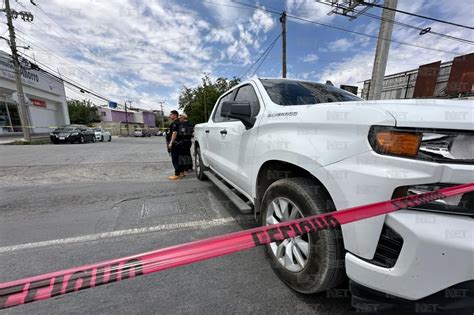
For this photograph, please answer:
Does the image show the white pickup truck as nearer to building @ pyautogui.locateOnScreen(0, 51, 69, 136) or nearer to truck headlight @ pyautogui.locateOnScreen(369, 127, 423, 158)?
truck headlight @ pyautogui.locateOnScreen(369, 127, 423, 158)

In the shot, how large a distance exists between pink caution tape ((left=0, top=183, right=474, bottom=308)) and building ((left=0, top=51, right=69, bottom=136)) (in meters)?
25.2

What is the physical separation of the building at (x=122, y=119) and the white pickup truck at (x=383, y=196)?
5472 cm

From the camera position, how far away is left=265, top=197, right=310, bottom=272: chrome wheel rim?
164 centimetres

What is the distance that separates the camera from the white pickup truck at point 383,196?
1.02m

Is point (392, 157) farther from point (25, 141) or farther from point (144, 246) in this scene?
point (25, 141)

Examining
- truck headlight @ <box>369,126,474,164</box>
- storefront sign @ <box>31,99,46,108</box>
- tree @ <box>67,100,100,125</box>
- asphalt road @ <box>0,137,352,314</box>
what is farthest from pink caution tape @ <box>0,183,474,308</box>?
tree @ <box>67,100,100,125</box>

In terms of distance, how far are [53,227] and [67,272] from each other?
2713mm

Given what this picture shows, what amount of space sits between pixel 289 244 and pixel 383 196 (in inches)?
34.1

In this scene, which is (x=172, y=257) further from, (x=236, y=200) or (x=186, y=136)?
(x=186, y=136)

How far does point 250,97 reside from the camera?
270 centimetres

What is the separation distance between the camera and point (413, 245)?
1.03m

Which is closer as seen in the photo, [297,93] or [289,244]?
[289,244]

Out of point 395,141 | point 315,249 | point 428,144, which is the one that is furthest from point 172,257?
point 428,144

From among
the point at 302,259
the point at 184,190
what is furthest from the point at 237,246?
the point at 184,190
